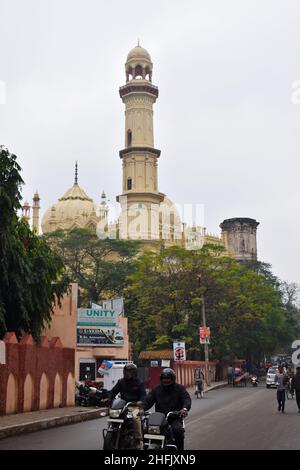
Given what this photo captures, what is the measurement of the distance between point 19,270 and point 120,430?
40.1 feet

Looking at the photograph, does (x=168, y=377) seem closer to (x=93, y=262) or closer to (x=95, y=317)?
(x=95, y=317)

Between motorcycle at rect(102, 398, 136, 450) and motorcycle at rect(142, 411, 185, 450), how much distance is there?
579mm

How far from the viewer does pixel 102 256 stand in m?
58.1

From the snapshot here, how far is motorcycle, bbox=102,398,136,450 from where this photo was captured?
962cm

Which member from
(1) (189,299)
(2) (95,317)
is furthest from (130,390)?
(1) (189,299)

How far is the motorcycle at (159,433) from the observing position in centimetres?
889

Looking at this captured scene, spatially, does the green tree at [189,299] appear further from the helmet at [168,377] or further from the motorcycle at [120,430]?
the helmet at [168,377]

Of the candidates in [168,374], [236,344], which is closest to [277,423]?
[168,374]

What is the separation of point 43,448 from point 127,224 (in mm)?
59054

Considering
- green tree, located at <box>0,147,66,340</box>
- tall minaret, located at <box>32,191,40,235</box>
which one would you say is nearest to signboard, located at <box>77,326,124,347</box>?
green tree, located at <box>0,147,66,340</box>

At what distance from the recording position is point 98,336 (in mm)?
38438

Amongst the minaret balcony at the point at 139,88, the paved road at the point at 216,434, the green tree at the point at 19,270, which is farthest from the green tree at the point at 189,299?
the paved road at the point at 216,434
